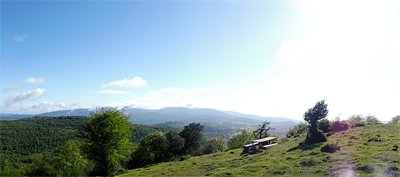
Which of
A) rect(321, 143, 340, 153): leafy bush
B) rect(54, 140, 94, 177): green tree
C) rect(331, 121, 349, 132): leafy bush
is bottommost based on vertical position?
rect(54, 140, 94, 177): green tree

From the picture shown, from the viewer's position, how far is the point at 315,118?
3625 centimetres

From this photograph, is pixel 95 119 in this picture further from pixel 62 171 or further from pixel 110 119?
pixel 62 171

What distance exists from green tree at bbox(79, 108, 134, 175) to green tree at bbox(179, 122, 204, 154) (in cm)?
→ 3863

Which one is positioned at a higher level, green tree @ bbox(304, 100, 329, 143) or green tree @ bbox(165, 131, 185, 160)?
green tree @ bbox(304, 100, 329, 143)

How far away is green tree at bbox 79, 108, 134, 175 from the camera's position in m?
33.3

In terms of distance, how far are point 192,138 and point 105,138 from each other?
4291 centimetres

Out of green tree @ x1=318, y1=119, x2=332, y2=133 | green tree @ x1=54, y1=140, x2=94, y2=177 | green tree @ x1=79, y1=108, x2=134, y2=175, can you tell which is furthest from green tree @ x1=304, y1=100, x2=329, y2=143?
green tree @ x1=54, y1=140, x2=94, y2=177

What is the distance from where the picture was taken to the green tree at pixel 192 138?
72.2 meters

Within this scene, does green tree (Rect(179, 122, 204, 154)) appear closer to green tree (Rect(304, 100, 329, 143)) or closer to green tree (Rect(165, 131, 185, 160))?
green tree (Rect(165, 131, 185, 160))

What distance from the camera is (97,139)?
1319 inches

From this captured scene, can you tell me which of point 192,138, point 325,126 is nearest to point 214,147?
point 192,138

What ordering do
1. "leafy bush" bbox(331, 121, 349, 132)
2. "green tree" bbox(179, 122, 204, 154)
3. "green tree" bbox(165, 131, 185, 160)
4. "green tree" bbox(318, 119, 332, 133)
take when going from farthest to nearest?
"green tree" bbox(179, 122, 204, 154) < "green tree" bbox(165, 131, 185, 160) < "leafy bush" bbox(331, 121, 349, 132) < "green tree" bbox(318, 119, 332, 133)

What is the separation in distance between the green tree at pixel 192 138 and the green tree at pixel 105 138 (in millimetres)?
38626

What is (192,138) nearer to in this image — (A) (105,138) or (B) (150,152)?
(B) (150,152)
